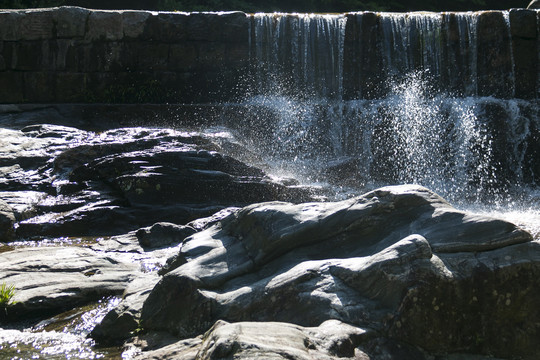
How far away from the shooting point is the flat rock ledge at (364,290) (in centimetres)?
359

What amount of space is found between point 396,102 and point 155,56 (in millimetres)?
4966

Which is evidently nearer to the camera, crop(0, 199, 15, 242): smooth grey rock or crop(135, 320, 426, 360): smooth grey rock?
crop(135, 320, 426, 360): smooth grey rock

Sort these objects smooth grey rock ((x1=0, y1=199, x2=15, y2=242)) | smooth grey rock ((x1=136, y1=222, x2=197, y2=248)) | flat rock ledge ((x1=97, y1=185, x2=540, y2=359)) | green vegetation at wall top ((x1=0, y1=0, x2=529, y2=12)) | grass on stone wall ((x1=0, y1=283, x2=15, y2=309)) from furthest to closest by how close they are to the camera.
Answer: green vegetation at wall top ((x1=0, y1=0, x2=529, y2=12)) → smooth grey rock ((x1=0, y1=199, x2=15, y2=242)) → smooth grey rock ((x1=136, y1=222, x2=197, y2=248)) → grass on stone wall ((x1=0, y1=283, x2=15, y2=309)) → flat rock ledge ((x1=97, y1=185, x2=540, y2=359))

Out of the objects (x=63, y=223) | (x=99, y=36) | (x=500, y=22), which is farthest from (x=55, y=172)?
(x=500, y=22)

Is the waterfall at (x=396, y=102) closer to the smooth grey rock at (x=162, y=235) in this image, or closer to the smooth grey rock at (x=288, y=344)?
the smooth grey rock at (x=162, y=235)

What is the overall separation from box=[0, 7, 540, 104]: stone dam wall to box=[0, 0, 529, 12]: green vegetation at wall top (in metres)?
5.53

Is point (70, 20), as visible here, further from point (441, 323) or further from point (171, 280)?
point (441, 323)

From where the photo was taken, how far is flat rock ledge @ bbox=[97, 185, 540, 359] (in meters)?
3.59

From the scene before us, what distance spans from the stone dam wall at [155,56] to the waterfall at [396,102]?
0.15 feet

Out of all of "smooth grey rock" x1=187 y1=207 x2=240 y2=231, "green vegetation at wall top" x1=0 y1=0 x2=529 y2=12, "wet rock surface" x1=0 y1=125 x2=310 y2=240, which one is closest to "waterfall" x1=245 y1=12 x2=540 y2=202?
"wet rock surface" x1=0 y1=125 x2=310 y2=240

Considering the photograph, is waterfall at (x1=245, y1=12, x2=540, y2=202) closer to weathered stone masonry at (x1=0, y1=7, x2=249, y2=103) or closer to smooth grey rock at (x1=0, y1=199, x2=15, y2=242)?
weathered stone masonry at (x1=0, y1=7, x2=249, y2=103)

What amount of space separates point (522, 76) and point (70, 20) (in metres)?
9.04

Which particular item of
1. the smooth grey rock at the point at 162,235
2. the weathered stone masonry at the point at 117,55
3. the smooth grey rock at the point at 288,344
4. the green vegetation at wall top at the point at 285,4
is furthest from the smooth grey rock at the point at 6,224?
the green vegetation at wall top at the point at 285,4

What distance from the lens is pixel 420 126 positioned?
11.6 meters
